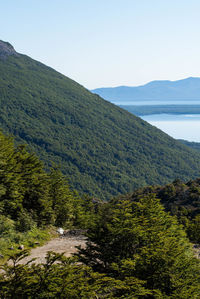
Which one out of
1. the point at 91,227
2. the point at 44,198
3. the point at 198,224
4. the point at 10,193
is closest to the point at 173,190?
the point at 198,224

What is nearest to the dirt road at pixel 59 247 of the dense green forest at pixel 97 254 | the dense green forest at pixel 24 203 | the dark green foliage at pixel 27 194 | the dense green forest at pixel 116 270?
the dense green forest at pixel 97 254

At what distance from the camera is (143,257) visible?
12.7 m

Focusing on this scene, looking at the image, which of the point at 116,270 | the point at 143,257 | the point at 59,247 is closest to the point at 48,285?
the point at 143,257

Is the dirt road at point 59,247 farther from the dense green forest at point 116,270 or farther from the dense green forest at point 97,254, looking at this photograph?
the dense green forest at point 116,270

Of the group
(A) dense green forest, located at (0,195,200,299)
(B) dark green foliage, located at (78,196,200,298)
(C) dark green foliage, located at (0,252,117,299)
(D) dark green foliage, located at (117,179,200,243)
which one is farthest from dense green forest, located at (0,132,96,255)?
(D) dark green foliage, located at (117,179,200,243)

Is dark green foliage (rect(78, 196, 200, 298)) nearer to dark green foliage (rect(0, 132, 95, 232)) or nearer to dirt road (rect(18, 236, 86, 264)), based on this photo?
dirt road (rect(18, 236, 86, 264))

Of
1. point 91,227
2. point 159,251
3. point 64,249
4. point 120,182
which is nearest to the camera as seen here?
point 159,251

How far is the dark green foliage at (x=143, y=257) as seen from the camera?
1205 centimetres

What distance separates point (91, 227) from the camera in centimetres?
1579

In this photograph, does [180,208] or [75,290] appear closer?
[75,290]

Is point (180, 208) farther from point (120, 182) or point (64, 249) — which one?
point (120, 182)

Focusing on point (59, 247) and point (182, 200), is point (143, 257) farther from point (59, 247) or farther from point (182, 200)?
point (182, 200)

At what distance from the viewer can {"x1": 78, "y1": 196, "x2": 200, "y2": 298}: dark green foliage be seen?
1205cm

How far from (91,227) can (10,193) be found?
12968mm
